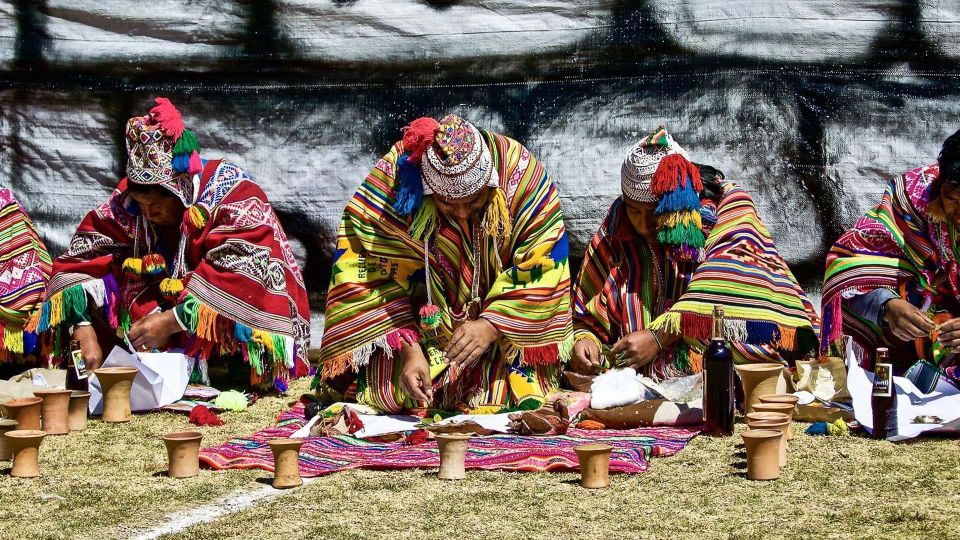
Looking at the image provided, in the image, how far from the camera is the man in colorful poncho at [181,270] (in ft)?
21.3

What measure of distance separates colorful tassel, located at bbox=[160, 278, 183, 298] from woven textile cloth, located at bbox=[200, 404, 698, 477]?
4.49 feet

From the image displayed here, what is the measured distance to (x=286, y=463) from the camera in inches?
179

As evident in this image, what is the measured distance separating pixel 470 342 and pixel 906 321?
1.81 m

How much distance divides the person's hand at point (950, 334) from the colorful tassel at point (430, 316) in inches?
82.0

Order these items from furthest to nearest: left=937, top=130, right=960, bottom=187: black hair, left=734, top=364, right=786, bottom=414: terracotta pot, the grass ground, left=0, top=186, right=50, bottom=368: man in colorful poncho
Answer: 1. left=0, top=186, right=50, bottom=368: man in colorful poncho
2. left=937, top=130, right=960, bottom=187: black hair
3. left=734, top=364, right=786, bottom=414: terracotta pot
4. the grass ground

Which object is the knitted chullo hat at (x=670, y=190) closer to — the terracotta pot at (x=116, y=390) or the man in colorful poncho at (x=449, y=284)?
the man in colorful poncho at (x=449, y=284)

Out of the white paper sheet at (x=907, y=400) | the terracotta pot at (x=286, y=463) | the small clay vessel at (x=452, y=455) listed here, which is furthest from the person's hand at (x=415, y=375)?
the white paper sheet at (x=907, y=400)

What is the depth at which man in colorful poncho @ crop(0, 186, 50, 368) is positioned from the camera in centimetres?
683

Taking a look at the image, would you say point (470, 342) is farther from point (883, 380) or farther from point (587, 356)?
point (883, 380)

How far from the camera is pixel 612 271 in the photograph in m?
6.30

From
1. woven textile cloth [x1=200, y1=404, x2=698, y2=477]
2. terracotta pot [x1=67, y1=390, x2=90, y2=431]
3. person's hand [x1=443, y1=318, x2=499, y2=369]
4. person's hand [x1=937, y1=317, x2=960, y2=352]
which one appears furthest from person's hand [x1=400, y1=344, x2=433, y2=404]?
person's hand [x1=937, y1=317, x2=960, y2=352]

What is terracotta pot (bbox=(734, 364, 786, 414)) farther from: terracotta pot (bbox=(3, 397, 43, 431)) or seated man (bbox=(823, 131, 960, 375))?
terracotta pot (bbox=(3, 397, 43, 431))

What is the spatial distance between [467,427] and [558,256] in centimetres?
92

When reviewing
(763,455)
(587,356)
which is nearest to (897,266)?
(587,356)
